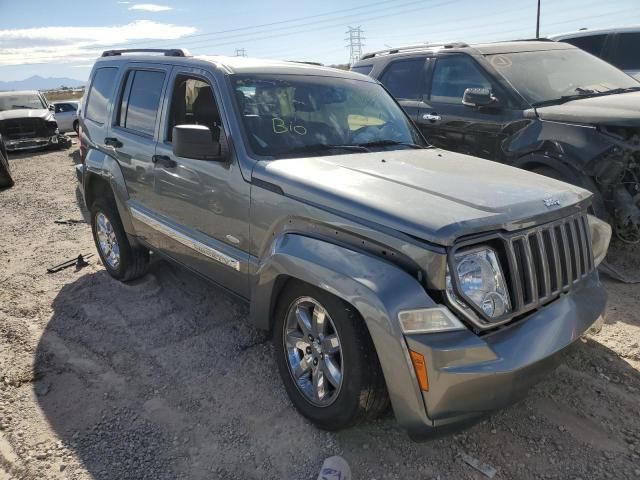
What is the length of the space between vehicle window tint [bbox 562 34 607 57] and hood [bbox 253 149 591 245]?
6.21 metres

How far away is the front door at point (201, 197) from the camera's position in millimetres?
3266

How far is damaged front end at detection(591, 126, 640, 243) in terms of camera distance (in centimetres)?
431

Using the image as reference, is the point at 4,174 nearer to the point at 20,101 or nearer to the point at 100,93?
the point at 100,93

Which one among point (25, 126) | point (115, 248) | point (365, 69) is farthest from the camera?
point (25, 126)

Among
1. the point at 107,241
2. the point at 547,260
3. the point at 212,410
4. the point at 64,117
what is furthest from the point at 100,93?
the point at 64,117

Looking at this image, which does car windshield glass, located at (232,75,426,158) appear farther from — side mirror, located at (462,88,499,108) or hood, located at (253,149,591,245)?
side mirror, located at (462,88,499,108)

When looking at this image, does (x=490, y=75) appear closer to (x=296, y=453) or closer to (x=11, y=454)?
(x=296, y=453)

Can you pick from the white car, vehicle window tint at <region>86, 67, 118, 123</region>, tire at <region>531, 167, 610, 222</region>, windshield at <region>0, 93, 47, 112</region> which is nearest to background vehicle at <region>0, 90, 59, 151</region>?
windshield at <region>0, 93, 47, 112</region>

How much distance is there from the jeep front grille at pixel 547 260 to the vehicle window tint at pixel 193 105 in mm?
2122

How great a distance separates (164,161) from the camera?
12.5ft

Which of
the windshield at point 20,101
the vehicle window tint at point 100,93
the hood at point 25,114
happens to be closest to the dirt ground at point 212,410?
the vehicle window tint at point 100,93

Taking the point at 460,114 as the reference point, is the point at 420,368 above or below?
below

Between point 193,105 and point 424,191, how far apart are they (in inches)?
80.0

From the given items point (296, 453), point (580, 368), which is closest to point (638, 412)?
point (580, 368)
